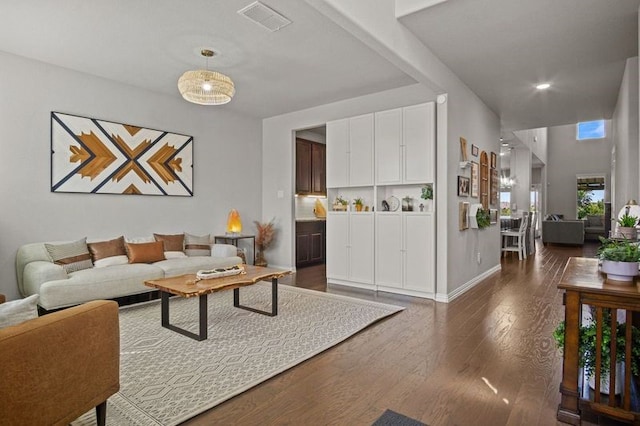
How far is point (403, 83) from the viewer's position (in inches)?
193

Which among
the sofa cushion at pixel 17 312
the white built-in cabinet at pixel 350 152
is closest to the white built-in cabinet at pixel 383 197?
the white built-in cabinet at pixel 350 152

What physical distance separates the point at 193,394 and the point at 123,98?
430cm

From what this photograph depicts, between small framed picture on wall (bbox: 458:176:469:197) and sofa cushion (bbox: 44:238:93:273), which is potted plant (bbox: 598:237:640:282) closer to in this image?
small framed picture on wall (bbox: 458:176:469:197)

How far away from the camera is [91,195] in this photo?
4.65m

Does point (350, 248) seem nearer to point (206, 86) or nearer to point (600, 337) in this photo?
point (206, 86)

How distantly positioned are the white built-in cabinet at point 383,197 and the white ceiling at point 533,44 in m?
0.91

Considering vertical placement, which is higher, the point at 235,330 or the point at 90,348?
the point at 90,348

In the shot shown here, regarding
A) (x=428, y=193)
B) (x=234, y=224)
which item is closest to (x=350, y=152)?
(x=428, y=193)

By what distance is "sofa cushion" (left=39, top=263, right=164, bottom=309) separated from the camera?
353 centimetres

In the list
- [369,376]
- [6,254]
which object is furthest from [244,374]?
[6,254]

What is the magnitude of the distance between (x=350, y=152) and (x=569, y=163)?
44.4 feet

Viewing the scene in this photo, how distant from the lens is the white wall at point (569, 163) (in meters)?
14.0

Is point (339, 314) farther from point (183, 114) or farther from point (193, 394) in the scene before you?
point (183, 114)

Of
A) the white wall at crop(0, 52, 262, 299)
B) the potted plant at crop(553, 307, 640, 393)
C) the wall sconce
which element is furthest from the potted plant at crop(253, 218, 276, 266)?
the potted plant at crop(553, 307, 640, 393)
